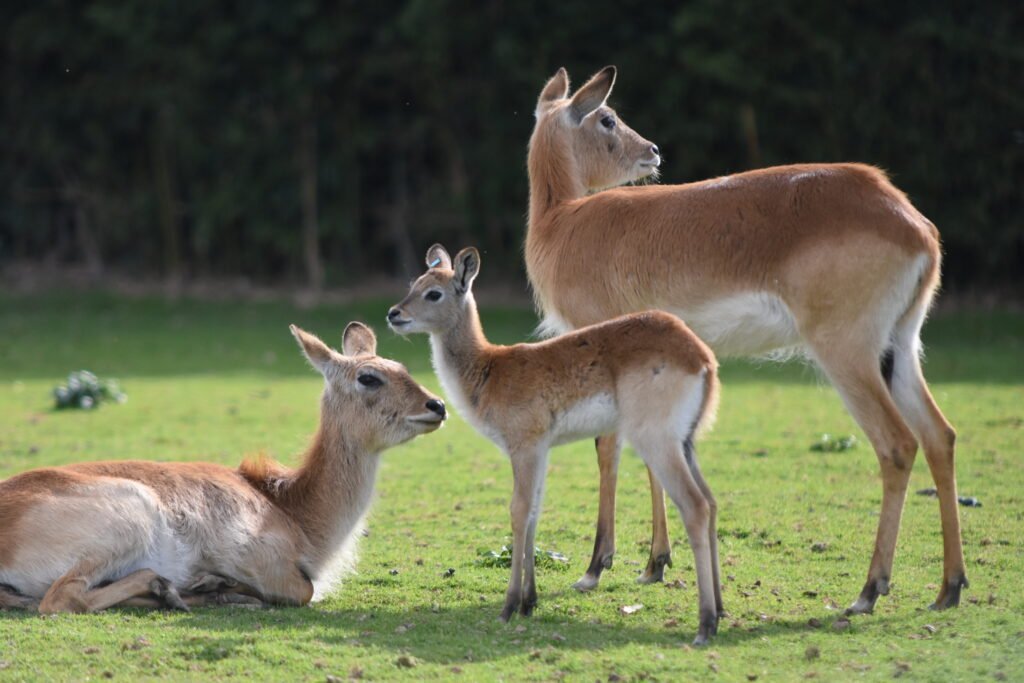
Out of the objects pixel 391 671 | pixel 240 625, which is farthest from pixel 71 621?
pixel 391 671

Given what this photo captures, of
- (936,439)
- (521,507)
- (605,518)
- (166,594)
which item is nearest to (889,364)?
(936,439)

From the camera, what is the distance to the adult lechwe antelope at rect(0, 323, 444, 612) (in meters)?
5.64

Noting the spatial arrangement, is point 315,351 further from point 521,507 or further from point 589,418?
point 589,418

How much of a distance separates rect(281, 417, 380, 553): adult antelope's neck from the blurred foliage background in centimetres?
1082

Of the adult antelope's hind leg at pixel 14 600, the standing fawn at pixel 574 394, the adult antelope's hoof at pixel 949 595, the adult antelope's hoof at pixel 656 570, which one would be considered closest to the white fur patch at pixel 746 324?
the standing fawn at pixel 574 394

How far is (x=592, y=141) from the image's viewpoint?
7.88 metres

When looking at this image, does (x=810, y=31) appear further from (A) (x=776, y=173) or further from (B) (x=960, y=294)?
(A) (x=776, y=173)

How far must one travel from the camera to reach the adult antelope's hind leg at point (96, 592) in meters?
5.55

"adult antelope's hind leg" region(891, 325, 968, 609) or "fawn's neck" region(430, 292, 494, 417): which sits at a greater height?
"fawn's neck" region(430, 292, 494, 417)

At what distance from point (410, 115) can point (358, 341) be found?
488 inches

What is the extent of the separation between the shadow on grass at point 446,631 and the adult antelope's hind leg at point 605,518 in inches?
21.0

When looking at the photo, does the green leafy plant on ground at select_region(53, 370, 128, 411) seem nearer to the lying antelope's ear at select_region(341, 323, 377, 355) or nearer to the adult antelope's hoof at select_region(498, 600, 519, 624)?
the lying antelope's ear at select_region(341, 323, 377, 355)

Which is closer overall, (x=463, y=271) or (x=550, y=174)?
Result: (x=463, y=271)

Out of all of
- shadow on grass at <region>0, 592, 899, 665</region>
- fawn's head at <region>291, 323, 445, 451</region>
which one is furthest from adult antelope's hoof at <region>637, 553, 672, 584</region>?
fawn's head at <region>291, 323, 445, 451</region>
